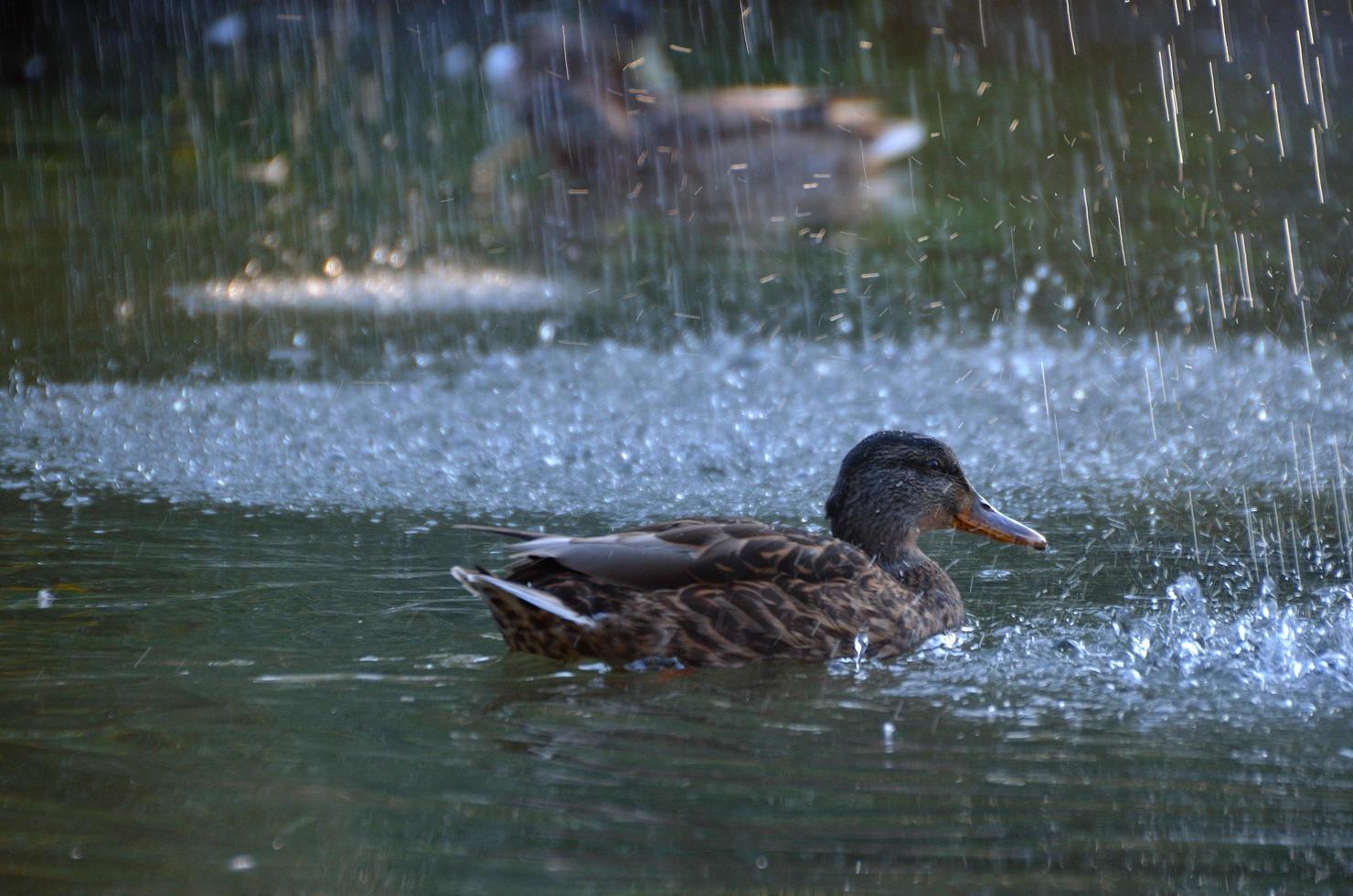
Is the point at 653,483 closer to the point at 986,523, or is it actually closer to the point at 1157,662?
the point at 986,523

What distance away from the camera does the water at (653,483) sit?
141 inches

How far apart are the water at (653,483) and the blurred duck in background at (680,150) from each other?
38 centimetres

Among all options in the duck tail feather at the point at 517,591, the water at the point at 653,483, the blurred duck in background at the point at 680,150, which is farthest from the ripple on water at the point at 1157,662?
the blurred duck in background at the point at 680,150

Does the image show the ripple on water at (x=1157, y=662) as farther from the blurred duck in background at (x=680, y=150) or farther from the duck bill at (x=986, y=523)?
the blurred duck in background at (x=680, y=150)

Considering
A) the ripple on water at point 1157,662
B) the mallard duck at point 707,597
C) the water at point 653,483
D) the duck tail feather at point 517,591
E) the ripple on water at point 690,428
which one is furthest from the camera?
the ripple on water at point 690,428

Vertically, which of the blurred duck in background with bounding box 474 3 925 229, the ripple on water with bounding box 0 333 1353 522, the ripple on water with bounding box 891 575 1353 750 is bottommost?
the ripple on water with bounding box 891 575 1353 750

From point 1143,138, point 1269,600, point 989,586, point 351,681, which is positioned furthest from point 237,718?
point 1143,138

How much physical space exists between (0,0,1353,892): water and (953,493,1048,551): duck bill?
7.5 inches

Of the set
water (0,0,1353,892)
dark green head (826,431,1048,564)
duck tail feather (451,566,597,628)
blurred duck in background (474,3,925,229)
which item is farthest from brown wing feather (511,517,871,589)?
blurred duck in background (474,3,925,229)

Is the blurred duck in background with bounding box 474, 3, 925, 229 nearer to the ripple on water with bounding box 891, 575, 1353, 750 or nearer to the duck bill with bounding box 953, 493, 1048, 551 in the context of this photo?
the duck bill with bounding box 953, 493, 1048, 551

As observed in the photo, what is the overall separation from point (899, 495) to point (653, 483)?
1819mm

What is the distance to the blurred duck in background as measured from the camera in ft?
44.2

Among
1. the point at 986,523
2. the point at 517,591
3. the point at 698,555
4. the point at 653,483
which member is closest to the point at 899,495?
the point at 986,523

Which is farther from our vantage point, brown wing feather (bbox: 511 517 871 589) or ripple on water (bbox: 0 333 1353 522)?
ripple on water (bbox: 0 333 1353 522)
